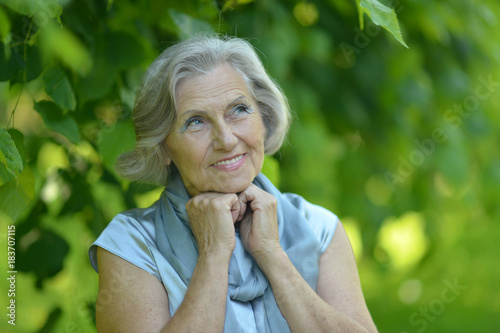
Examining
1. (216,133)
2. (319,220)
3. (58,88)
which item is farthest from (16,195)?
(319,220)

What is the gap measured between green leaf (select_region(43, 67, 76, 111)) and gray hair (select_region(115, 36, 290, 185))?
0.77 ft

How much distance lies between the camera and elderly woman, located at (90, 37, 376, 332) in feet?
6.05

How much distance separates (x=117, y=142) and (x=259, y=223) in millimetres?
634

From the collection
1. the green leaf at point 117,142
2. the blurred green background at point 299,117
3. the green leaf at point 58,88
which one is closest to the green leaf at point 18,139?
the blurred green background at point 299,117

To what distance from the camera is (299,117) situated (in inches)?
129

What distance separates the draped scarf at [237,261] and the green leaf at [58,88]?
1.48ft

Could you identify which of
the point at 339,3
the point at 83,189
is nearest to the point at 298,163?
the point at 339,3

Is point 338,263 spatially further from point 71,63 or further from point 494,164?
point 494,164

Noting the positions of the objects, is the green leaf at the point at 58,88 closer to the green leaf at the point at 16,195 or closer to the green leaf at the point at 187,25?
the green leaf at the point at 16,195

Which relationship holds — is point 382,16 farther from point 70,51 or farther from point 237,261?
point 70,51

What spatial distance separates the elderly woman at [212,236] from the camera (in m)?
1.84

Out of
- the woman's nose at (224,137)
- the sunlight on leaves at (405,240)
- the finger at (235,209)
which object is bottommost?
the sunlight on leaves at (405,240)

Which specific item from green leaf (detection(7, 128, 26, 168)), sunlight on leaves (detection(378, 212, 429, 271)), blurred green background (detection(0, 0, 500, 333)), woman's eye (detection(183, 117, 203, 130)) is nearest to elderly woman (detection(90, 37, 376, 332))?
woman's eye (detection(183, 117, 203, 130))

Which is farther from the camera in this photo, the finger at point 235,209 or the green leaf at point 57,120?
the green leaf at point 57,120
